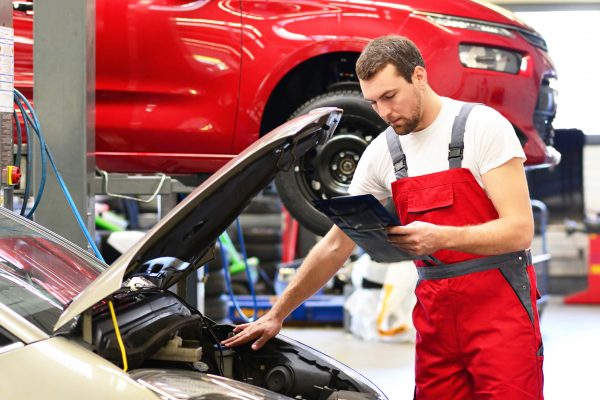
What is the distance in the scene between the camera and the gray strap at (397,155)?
2697 mm

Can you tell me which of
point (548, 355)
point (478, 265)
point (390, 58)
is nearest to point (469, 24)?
point (390, 58)

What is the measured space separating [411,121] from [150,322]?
0.94 m

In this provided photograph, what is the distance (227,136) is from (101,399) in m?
2.57

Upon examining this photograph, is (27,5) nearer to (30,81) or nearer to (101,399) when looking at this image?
(30,81)

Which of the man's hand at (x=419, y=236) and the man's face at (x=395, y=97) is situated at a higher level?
the man's face at (x=395, y=97)

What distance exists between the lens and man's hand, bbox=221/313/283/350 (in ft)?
8.39

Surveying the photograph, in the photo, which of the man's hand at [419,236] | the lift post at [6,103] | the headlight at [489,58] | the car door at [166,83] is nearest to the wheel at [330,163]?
the car door at [166,83]

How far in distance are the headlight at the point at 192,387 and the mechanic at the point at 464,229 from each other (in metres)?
0.53

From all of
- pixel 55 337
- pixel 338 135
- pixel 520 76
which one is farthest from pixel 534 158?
pixel 55 337

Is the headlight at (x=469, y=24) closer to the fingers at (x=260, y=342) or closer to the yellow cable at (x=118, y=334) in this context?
the fingers at (x=260, y=342)

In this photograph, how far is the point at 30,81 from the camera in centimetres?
411

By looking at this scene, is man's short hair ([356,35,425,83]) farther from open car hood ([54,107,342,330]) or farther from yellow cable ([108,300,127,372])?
yellow cable ([108,300,127,372])

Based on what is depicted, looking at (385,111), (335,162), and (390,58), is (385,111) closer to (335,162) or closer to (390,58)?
(390,58)

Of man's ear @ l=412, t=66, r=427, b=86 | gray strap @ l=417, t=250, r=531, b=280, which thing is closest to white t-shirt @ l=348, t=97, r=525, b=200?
man's ear @ l=412, t=66, r=427, b=86
